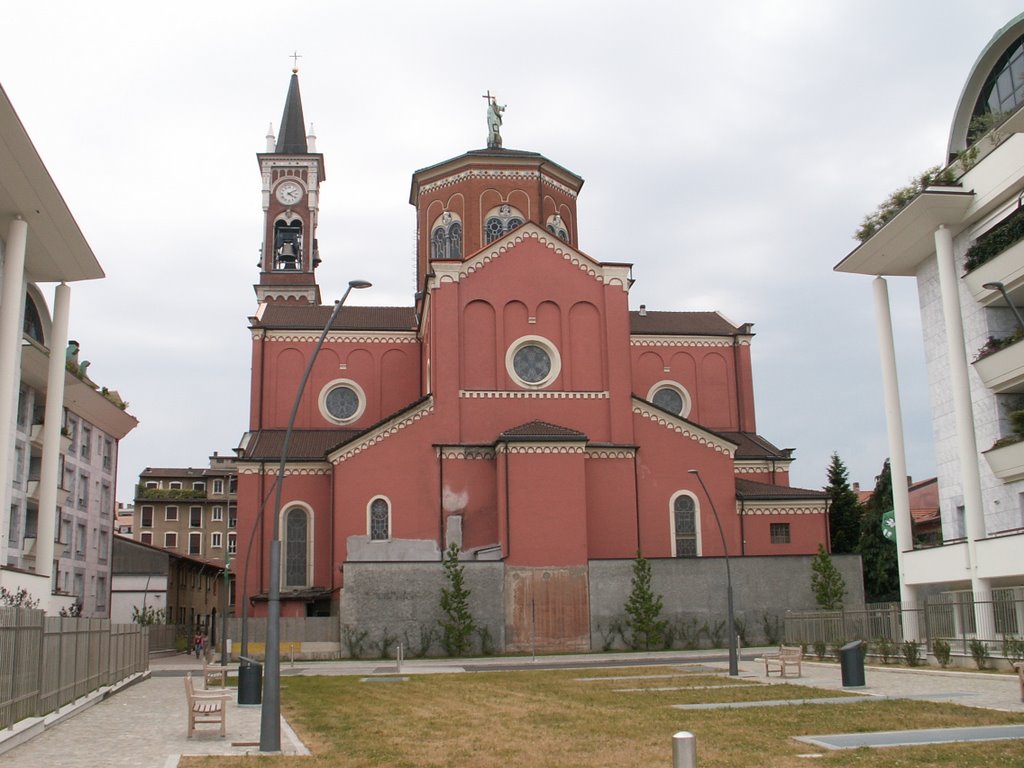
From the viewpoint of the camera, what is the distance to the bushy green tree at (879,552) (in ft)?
185

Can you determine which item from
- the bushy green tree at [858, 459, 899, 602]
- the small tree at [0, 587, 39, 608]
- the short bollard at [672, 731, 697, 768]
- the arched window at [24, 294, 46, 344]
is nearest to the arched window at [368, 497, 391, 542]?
the arched window at [24, 294, 46, 344]

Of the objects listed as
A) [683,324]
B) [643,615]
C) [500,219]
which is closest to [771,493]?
[643,615]

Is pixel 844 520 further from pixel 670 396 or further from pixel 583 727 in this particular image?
pixel 583 727

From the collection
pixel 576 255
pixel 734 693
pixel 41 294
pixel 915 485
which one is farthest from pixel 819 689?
pixel 915 485

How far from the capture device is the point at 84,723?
19172mm

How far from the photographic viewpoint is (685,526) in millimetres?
44781

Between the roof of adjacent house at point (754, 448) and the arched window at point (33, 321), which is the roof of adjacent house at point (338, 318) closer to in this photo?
the arched window at point (33, 321)

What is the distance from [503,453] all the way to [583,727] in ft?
82.5

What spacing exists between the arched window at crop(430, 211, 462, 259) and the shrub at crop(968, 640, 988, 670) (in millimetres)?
33700

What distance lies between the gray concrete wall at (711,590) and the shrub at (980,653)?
50.5 ft

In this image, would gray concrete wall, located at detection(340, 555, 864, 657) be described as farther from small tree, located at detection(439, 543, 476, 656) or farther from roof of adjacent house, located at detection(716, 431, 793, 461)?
roof of adjacent house, located at detection(716, 431, 793, 461)

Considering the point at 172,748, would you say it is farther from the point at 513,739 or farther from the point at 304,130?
the point at 304,130

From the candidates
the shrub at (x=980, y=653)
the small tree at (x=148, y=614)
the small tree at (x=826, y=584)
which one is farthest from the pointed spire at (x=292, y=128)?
the shrub at (x=980, y=653)

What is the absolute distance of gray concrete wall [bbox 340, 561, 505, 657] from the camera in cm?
3934
